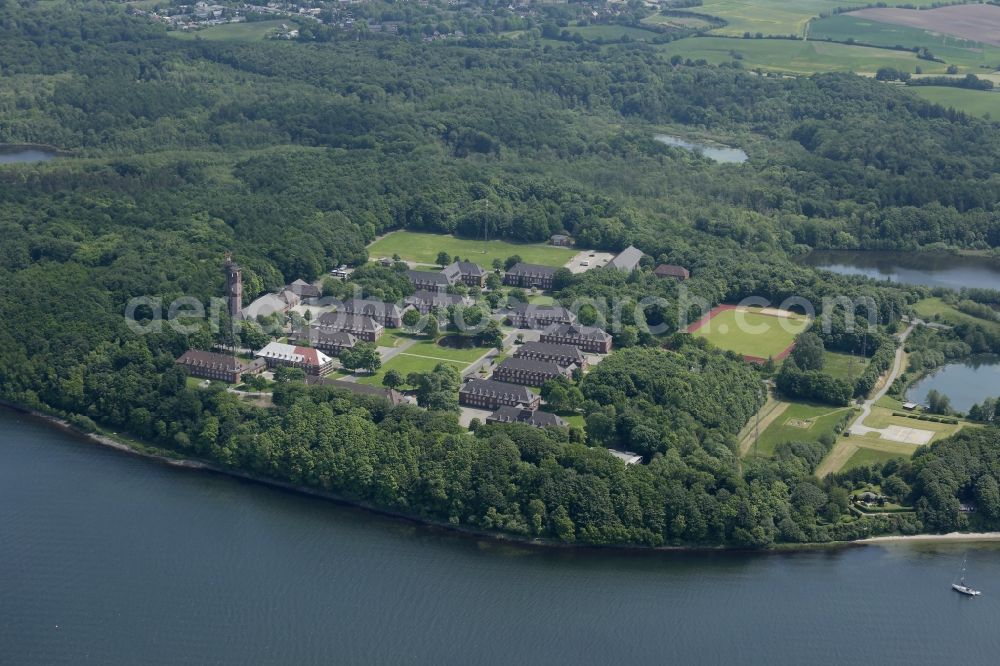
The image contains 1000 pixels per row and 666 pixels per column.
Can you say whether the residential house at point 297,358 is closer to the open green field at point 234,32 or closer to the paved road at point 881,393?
the paved road at point 881,393

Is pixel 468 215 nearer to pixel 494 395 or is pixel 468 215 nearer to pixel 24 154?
pixel 494 395

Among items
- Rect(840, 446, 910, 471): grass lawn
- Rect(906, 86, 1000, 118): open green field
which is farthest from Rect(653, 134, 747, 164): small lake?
Rect(840, 446, 910, 471): grass lawn

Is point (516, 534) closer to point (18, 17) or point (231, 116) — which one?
point (231, 116)

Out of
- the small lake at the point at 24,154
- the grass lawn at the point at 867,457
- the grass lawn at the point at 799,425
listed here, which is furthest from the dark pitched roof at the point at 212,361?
the small lake at the point at 24,154

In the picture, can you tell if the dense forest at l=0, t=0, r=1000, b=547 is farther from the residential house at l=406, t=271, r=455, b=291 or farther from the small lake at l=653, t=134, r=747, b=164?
the residential house at l=406, t=271, r=455, b=291

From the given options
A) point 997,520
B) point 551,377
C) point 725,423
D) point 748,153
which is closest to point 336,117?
point 748,153

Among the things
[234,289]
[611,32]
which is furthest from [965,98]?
[234,289]
